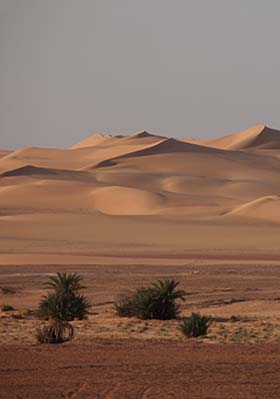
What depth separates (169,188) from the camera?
93.4m

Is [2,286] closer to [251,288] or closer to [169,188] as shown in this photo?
[251,288]

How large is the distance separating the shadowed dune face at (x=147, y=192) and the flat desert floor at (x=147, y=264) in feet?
0.55

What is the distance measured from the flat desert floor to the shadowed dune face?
17 centimetres

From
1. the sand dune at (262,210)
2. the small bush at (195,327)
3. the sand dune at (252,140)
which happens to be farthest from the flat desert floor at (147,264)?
the sand dune at (252,140)

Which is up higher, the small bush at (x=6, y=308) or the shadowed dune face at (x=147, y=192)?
the shadowed dune face at (x=147, y=192)

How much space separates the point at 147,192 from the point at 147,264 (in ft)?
149

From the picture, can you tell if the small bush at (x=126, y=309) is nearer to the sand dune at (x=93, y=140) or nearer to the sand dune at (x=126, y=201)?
the sand dune at (x=126, y=201)

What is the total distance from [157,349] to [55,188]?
70.6m

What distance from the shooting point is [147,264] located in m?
39.1

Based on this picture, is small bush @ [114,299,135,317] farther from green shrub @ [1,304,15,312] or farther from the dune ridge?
the dune ridge

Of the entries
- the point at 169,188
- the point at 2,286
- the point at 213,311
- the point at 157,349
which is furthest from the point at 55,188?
the point at 157,349

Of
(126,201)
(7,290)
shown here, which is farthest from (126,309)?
(126,201)

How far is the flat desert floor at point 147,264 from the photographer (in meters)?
13.1

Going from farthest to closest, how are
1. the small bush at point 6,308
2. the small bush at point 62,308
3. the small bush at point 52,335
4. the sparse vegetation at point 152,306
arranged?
the small bush at point 6,308, the sparse vegetation at point 152,306, the small bush at point 62,308, the small bush at point 52,335
